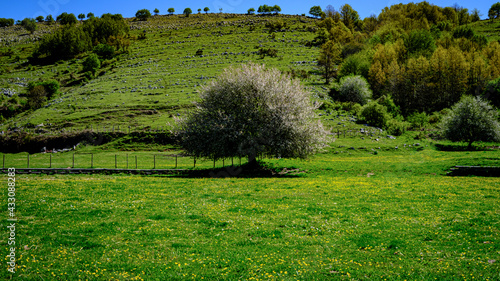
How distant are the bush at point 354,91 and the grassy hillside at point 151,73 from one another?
25.5 feet

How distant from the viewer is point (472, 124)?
6084cm

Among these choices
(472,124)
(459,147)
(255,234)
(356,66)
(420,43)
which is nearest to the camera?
(255,234)

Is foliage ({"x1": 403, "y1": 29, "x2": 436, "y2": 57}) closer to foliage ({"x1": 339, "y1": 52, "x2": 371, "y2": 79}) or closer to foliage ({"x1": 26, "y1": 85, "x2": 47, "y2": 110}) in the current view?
foliage ({"x1": 339, "y1": 52, "x2": 371, "y2": 79})

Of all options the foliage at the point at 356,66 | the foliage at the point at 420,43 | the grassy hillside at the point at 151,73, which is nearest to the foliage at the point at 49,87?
the grassy hillside at the point at 151,73

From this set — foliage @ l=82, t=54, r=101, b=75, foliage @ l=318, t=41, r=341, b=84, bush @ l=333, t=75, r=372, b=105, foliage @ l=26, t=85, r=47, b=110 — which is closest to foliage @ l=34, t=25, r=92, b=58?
foliage @ l=82, t=54, r=101, b=75

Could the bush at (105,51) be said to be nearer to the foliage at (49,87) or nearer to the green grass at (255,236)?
the foliage at (49,87)

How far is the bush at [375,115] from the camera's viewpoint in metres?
81.8

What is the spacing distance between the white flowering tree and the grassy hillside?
43815 mm

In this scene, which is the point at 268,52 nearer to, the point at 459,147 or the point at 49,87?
the point at 49,87

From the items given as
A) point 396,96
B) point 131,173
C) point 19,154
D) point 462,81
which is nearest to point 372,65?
point 396,96

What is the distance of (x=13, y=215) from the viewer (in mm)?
15414

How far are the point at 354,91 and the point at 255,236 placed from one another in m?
99.5

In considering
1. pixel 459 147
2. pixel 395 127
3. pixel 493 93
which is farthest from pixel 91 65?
pixel 493 93

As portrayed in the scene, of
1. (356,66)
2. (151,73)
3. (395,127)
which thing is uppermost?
(356,66)
